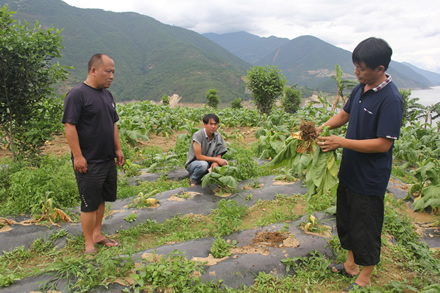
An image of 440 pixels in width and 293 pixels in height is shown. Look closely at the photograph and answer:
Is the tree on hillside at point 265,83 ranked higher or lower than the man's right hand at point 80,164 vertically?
higher

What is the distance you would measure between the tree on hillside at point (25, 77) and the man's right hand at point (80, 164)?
269cm

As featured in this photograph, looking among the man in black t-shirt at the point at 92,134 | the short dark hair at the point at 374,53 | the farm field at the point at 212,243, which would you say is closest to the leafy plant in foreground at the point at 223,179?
the farm field at the point at 212,243

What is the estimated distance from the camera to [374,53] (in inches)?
89.4

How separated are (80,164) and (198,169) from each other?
2.37m

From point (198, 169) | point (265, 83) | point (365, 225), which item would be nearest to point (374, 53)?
point (365, 225)

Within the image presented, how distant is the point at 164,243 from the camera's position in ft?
11.7

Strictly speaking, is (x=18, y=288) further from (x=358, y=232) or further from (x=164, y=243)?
(x=358, y=232)

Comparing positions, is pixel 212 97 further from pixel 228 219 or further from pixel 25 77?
pixel 228 219

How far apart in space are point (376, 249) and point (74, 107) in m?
3.15

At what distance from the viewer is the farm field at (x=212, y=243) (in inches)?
107

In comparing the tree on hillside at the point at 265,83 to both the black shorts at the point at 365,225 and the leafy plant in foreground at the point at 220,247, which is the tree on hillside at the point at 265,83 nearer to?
the leafy plant in foreground at the point at 220,247

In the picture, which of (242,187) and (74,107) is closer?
(74,107)

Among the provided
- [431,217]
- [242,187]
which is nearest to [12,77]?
[242,187]

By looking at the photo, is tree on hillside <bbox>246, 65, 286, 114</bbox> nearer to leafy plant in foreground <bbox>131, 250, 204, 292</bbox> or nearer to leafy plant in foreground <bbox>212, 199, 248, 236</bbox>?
leafy plant in foreground <bbox>212, 199, 248, 236</bbox>
